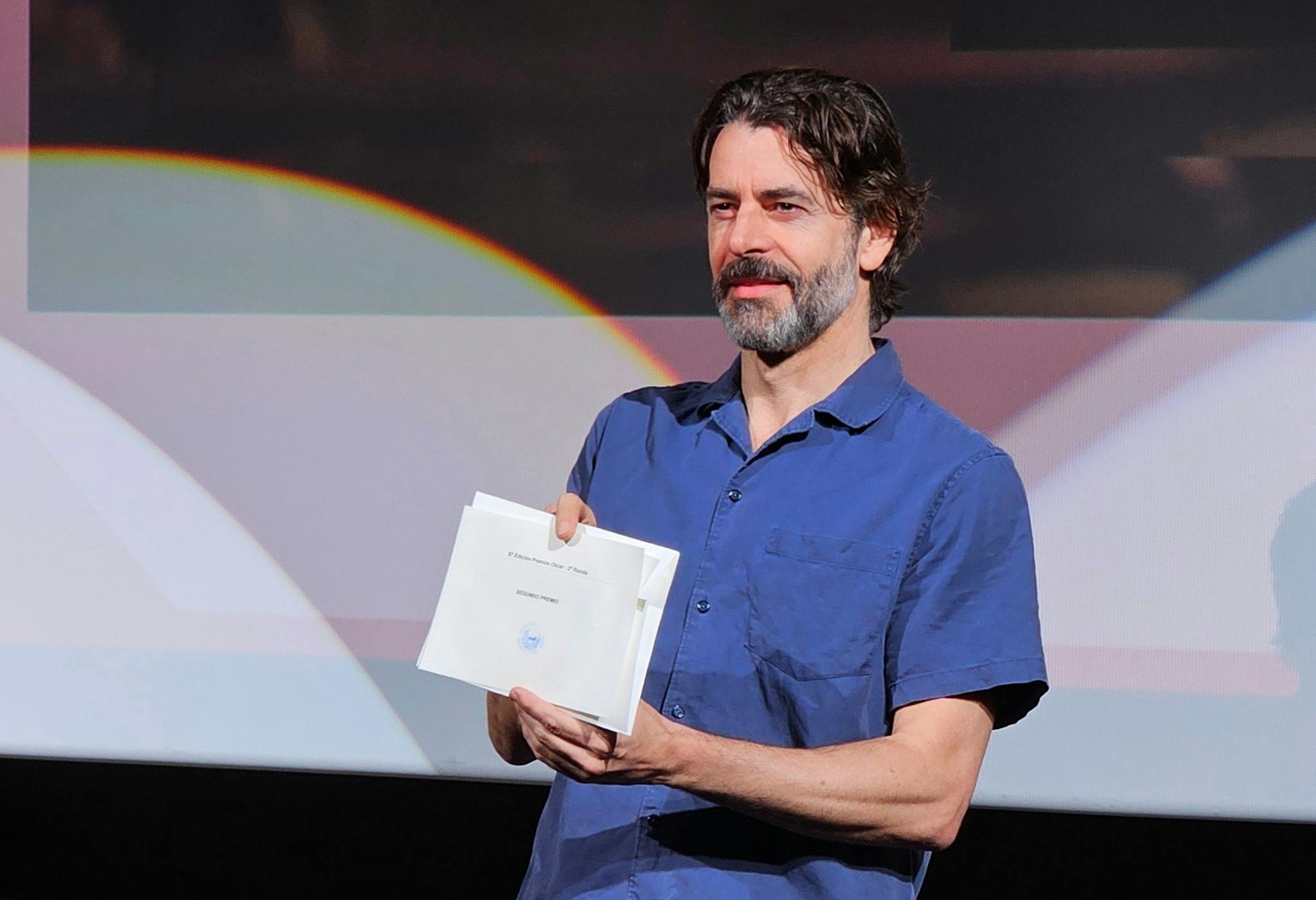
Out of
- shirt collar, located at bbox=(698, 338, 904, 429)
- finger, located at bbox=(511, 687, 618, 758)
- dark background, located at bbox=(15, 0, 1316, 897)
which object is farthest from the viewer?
dark background, located at bbox=(15, 0, 1316, 897)

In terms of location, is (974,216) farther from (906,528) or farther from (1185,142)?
(906,528)

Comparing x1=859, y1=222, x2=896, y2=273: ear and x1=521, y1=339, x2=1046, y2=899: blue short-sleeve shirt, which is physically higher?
x1=859, y1=222, x2=896, y2=273: ear

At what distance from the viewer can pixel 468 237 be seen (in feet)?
7.89

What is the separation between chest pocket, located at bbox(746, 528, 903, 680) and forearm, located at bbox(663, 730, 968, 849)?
0.09 metres

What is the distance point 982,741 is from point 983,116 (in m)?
1.40

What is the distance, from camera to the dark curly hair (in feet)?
4.33

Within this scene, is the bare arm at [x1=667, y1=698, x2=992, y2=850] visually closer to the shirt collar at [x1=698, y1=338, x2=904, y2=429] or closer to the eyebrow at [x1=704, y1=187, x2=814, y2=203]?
the shirt collar at [x1=698, y1=338, x2=904, y2=429]

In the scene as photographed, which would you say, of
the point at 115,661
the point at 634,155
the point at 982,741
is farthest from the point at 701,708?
the point at 115,661

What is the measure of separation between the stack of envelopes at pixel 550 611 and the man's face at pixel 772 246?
0.31 metres

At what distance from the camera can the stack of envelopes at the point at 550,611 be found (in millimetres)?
1049

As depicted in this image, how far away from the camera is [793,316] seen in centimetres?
129

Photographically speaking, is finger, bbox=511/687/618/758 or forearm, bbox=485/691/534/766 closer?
finger, bbox=511/687/618/758

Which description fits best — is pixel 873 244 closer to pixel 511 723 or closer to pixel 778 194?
pixel 778 194

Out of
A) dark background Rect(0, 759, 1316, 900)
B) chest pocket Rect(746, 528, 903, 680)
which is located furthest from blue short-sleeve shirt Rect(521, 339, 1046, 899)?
dark background Rect(0, 759, 1316, 900)
